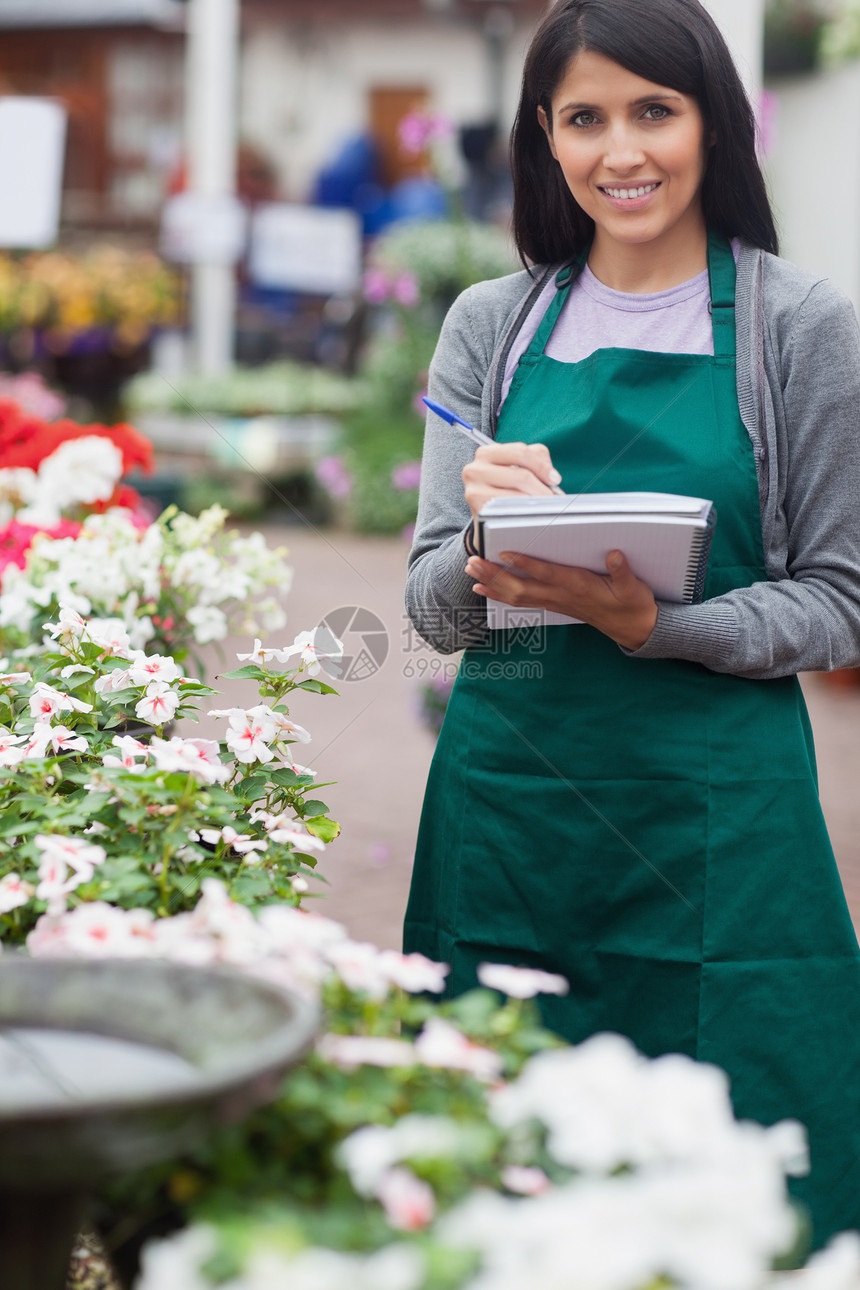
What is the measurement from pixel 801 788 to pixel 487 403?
0.60 meters

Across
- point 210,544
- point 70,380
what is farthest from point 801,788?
point 70,380

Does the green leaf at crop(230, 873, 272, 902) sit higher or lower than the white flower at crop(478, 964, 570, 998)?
lower

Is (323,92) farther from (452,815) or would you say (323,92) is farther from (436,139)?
(452,815)

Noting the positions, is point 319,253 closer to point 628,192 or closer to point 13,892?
point 628,192

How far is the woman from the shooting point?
1.53 meters

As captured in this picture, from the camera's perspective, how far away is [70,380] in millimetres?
10812

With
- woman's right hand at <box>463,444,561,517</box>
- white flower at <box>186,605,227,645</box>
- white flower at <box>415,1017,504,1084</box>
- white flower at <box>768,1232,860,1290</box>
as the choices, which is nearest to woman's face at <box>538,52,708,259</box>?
woman's right hand at <box>463,444,561,517</box>

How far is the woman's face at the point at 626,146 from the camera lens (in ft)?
5.02

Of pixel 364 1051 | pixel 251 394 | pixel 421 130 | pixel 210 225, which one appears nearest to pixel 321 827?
pixel 364 1051

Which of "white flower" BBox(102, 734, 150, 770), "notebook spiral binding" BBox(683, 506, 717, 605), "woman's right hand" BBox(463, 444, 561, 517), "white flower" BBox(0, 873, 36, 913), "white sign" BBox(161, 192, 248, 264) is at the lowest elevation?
"white flower" BBox(0, 873, 36, 913)

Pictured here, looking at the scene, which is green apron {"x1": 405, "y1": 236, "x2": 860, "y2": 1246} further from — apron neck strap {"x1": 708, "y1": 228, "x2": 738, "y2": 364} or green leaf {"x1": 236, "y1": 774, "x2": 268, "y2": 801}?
green leaf {"x1": 236, "y1": 774, "x2": 268, "y2": 801}

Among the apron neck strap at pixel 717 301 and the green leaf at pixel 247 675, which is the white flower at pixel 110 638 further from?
the apron neck strap at pixel 717 301

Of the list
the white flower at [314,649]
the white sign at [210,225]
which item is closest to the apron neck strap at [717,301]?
the white flower at [314,649]

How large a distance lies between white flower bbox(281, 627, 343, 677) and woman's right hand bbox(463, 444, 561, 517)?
0.82 ft
